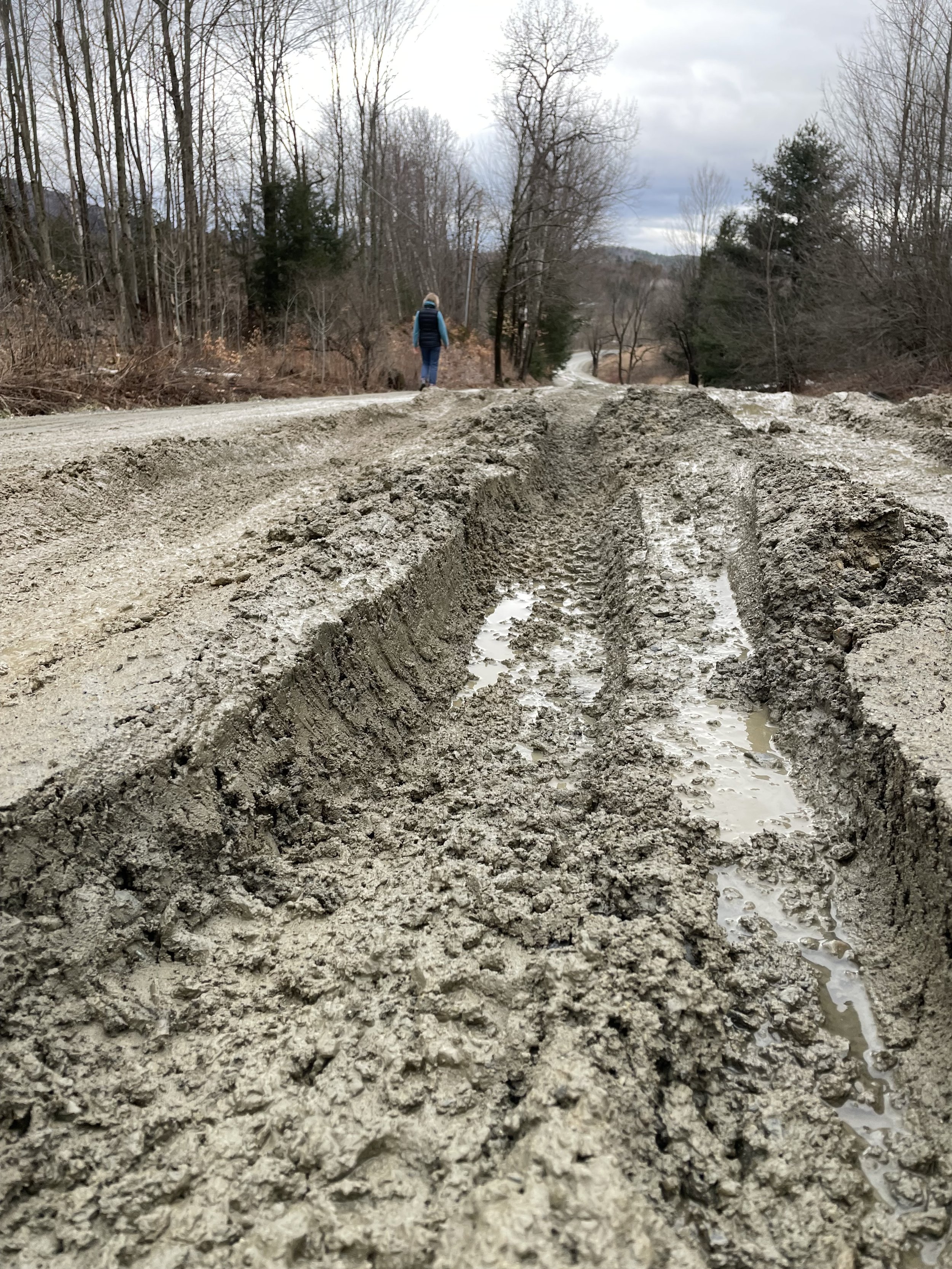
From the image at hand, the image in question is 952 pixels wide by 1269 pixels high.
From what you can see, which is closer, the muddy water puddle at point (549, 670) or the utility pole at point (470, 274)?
the muddy water puddle at point (549, 670)

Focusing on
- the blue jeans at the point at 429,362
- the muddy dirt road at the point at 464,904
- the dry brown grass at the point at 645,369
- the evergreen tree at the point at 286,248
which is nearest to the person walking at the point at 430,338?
the blue jeans at the point at 429,362

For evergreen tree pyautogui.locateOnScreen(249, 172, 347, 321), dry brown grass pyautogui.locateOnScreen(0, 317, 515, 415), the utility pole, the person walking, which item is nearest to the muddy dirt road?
dry brown grass pyautogui.locateOnScreen(0, 317, 515, 415)

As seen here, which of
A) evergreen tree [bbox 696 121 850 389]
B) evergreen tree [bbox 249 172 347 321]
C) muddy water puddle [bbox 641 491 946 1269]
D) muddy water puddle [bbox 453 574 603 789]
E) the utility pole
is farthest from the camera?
the utility pole

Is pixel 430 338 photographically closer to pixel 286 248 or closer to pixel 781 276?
pixel 286 248

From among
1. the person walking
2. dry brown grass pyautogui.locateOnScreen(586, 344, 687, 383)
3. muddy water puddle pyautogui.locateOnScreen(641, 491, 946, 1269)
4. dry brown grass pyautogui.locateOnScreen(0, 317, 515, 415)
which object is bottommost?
muddy water puddle pyautogui.locateOnScreen(641, 491, 946, 1269)

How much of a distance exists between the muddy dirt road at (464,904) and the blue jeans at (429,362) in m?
10.6

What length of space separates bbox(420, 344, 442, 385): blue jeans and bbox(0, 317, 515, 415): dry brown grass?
172 centimetres

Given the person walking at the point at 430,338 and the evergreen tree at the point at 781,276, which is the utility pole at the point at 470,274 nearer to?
the evergreen tree at the point at 781,276

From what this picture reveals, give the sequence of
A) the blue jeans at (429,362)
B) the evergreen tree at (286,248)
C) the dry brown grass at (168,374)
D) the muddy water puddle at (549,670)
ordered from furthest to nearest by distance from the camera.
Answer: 1. the evergreen tree at (286,248)
2. the blue jeans at (429,362)
3. the dry brown grass at (168,374)
4. the muddy water puddle at (549,670)

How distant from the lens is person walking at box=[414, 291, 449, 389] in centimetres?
1459

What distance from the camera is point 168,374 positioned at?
452 inches

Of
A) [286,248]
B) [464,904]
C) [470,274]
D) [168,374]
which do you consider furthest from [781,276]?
[464,904]

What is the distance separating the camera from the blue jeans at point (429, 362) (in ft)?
49.7

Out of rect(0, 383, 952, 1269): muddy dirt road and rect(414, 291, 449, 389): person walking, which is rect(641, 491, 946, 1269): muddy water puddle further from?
rect(414, 291, 449, 389): person walking
